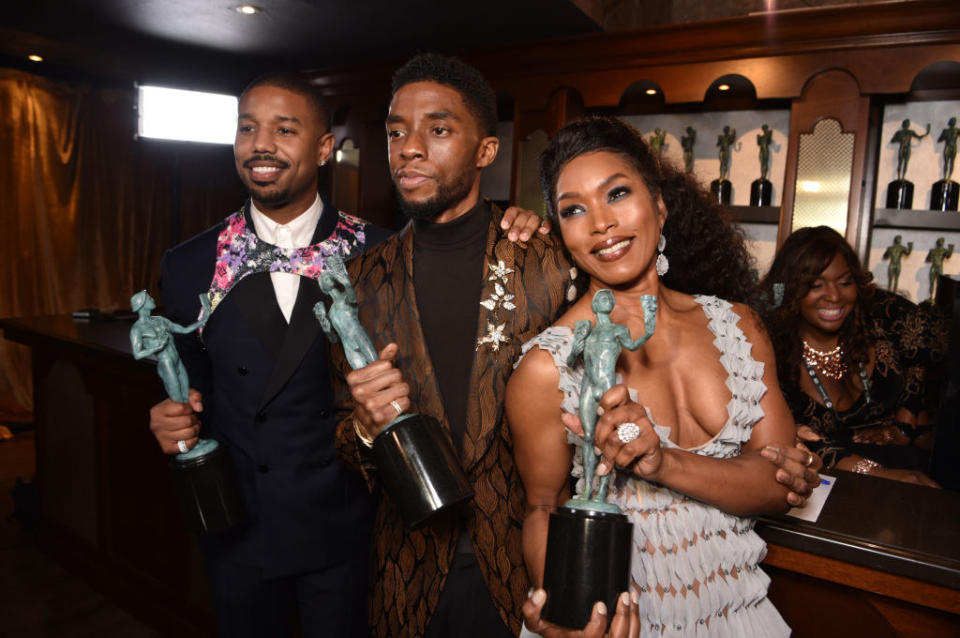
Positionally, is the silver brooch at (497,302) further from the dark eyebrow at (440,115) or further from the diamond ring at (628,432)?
the diamond ring at (628,432)

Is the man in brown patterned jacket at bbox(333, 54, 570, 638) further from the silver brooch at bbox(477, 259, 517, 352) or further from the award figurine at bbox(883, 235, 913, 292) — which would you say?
the award figurine at bbox(883, 235, 913, 292)

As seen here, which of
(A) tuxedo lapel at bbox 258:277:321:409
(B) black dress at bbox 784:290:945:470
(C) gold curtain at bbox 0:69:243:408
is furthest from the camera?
(C) gold curtain at bbox 0:69:243:408

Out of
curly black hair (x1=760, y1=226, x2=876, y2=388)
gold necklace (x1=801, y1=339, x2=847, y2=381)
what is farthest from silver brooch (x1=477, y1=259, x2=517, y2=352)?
gold necklace (x1=801, y1=339, x2=847, y2=381)

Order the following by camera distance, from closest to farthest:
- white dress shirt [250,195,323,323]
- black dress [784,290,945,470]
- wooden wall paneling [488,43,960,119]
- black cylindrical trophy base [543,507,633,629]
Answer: black cylindrical trophy base [543,507,633,629] < white dress shirt [250,195,323,323] < black dress [784,290,945,470] < wooden wall paneling [488,43,960,119]

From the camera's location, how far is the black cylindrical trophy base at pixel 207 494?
4.59 feet

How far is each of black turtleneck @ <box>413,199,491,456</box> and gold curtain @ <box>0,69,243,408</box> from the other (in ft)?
17.8

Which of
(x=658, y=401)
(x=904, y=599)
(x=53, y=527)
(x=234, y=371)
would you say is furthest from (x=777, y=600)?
(x=53, y=527)

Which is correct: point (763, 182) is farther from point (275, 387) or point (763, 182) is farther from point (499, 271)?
point (275, 387)

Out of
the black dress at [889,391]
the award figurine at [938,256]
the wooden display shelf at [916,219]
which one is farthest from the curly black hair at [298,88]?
the award figurine at [938,256]

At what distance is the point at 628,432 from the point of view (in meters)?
0.96

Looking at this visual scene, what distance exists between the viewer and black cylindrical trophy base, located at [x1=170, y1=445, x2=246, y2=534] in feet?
4.59

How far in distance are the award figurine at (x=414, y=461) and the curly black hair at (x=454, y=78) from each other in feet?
1.86

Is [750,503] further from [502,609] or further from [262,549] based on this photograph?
[262,549]

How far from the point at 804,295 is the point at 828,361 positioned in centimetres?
30
